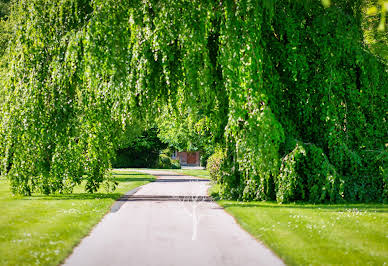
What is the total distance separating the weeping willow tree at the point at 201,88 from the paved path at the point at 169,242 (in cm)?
236

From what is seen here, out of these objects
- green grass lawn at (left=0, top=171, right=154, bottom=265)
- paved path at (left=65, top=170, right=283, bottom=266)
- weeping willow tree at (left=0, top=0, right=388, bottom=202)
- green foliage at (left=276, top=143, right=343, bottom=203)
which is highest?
weeping willow tree at (left=0, top=0, right=388, bottom=202)

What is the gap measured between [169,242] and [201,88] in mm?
4775

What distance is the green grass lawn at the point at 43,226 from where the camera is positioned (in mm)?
5613

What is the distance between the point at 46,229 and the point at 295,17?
8.38 metres

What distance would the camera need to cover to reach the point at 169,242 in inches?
260

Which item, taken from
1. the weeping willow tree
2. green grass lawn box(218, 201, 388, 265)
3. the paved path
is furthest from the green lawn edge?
the weeping willow tree

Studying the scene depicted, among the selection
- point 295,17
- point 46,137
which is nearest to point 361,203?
point 295,17

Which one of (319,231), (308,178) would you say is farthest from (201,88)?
(319,231)

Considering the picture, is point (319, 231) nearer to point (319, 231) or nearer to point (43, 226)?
point (319, 231)

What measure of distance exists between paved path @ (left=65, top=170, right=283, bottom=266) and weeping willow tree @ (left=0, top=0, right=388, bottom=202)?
2357mm

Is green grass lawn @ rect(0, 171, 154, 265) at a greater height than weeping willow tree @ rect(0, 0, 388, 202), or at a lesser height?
lesser

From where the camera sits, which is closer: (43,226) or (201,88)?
(43,226)

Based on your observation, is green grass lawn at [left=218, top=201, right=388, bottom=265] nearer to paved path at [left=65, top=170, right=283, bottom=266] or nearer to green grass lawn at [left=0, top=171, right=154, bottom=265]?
paved path at [left=65, top=170, right=283, bottom=266]

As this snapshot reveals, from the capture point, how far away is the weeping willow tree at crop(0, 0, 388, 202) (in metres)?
10.3
